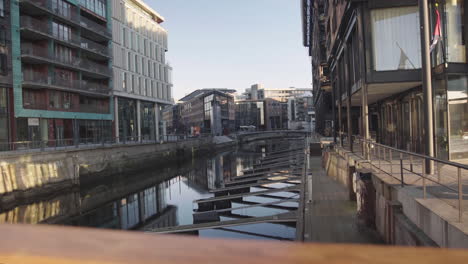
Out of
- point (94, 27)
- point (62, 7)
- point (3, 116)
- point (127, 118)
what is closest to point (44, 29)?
point (62, 7)

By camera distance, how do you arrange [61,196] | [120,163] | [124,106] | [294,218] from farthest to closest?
[124,106]
[120,163]
[61,196]
[294,218]

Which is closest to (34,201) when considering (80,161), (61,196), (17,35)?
(61,196)

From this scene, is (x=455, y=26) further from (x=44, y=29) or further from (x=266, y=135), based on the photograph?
(x=266, y=135)

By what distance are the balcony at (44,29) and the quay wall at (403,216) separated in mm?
34224

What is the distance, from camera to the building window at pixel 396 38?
1462 centimetres

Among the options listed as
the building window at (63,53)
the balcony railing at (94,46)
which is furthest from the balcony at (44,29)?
the balcony railing at (94,46)

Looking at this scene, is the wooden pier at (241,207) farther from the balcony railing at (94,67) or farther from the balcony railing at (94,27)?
the balcony railing at (94,27)

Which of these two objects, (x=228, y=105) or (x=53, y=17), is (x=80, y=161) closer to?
(x=53, y=17)

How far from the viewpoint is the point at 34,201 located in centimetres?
2248

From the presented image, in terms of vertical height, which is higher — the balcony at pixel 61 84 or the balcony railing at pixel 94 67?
the balcony railing at pixel 94 67

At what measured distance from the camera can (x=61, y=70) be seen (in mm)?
38469

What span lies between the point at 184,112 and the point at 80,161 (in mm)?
98750

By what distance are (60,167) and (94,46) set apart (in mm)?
21023

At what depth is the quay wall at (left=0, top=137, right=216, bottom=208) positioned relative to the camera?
75.2ft
